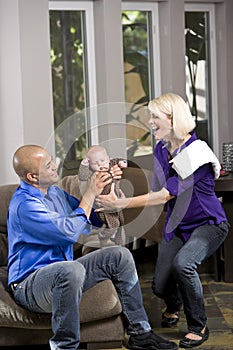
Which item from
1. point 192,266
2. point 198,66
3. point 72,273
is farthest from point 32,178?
point 198,66

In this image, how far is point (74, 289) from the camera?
12.7ft

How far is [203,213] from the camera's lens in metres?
4.32

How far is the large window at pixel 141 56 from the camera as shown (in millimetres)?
6449

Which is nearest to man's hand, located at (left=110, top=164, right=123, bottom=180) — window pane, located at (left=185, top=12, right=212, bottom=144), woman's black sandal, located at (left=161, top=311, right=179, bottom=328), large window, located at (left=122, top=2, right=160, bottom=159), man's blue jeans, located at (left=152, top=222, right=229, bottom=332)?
man's blue jeans, located at (left=152, top=222, right=229, bottom=332)

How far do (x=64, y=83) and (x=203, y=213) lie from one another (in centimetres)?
231

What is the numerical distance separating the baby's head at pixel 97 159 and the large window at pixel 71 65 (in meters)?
2.14

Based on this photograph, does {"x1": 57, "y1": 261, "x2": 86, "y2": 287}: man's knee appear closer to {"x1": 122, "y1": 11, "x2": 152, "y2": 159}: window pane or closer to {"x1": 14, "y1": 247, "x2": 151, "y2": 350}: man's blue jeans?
{"x1": 14, "y1": 247, "x2": 151, "y2": 350}: man's blue jeans

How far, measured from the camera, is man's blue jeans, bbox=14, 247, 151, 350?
12.7 ft

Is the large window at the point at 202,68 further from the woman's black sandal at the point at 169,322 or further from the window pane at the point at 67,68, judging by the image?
the woman's black sandal at the point at 169,322

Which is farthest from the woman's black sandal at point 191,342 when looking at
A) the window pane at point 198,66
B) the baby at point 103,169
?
the window pane at point 198,66

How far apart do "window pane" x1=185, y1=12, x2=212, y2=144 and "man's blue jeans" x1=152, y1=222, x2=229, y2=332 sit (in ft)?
8.88

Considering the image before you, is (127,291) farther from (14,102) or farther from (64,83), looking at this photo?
(64,83)

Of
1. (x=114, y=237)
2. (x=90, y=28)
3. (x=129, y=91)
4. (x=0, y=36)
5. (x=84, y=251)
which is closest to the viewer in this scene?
(x=114, y=237)

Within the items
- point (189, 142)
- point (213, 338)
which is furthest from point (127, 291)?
point (189, 142)
